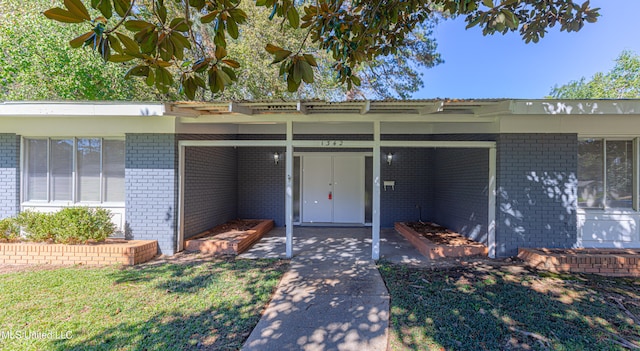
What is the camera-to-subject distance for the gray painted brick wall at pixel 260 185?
351 inches

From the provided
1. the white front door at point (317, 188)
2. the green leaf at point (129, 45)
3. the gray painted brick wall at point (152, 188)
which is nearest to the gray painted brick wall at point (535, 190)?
the white front door at point (317, 188)

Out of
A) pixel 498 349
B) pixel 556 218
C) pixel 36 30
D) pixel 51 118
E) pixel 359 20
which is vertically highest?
pixel 36 30

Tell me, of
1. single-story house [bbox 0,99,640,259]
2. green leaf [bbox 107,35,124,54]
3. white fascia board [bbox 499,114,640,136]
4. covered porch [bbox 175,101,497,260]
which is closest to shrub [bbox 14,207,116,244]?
single-story house [bbox 0,99,640,259]

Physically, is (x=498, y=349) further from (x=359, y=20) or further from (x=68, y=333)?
(x=68, y=333)

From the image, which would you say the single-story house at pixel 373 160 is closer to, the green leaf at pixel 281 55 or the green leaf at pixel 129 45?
the green leaf at pixel 281 55

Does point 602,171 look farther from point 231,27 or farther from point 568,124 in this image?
point 231,27

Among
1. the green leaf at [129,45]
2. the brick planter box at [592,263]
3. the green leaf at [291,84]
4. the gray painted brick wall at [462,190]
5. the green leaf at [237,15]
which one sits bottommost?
the brick planter box at [592,263]

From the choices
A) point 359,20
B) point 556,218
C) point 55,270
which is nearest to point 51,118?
point 55,270

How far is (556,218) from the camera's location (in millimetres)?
5531

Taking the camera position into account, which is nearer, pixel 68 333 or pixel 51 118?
pixel 68 333

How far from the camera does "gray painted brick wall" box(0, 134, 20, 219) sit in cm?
621

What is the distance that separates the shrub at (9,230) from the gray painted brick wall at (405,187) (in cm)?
829

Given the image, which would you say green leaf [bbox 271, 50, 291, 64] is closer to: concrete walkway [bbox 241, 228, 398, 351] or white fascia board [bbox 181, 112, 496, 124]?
concrete walkway [bbox 241, 228, 398, 351]

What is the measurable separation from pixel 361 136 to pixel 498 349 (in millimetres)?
6600
